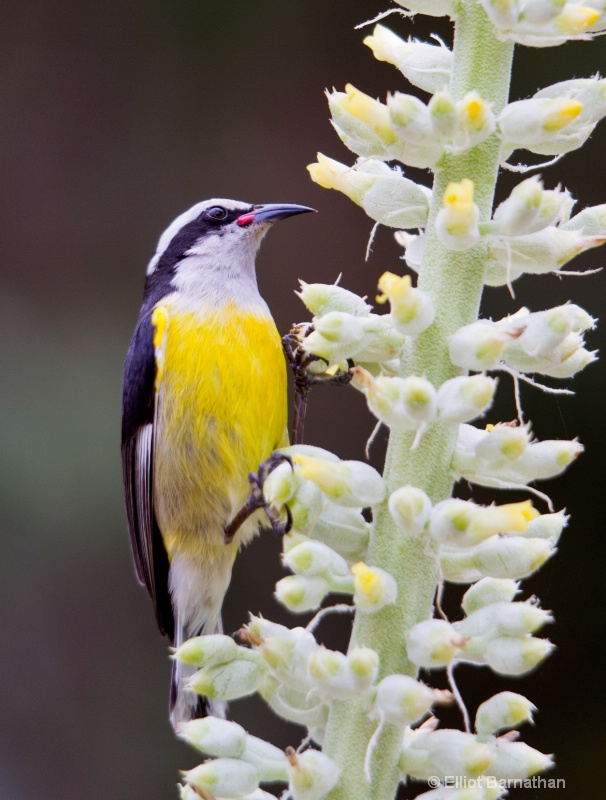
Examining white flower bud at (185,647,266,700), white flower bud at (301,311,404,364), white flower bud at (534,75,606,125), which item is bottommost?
white flower bud at (185,647,266,700)

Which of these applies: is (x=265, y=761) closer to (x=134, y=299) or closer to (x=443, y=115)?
(x=443, y=115)

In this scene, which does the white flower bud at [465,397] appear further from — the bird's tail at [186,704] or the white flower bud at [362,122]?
the bird's tail at [186,704]

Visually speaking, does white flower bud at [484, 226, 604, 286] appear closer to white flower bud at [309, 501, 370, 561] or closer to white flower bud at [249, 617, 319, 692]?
white flower bud at [309, 501, 370, 561]

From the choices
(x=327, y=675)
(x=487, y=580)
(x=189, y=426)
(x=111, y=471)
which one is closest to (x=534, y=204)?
(x=487, y=580)

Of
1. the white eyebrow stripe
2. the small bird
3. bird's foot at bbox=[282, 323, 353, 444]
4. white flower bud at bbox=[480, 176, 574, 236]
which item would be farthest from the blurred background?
white flower bud at bbox=[480, 176, 574, 236]

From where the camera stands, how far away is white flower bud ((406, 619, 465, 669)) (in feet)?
4.32

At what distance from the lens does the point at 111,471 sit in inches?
194

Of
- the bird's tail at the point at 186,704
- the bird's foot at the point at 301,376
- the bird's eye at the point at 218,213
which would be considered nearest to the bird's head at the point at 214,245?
the bird's eye at the point at 218,213

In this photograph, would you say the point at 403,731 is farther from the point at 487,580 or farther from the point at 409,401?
the point at 409,401

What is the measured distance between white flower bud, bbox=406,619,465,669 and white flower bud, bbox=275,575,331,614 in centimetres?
14

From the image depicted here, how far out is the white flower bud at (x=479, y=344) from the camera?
1347 mm

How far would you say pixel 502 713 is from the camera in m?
1.39

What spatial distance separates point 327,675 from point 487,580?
0.95 feet

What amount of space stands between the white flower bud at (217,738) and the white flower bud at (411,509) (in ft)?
1.19
